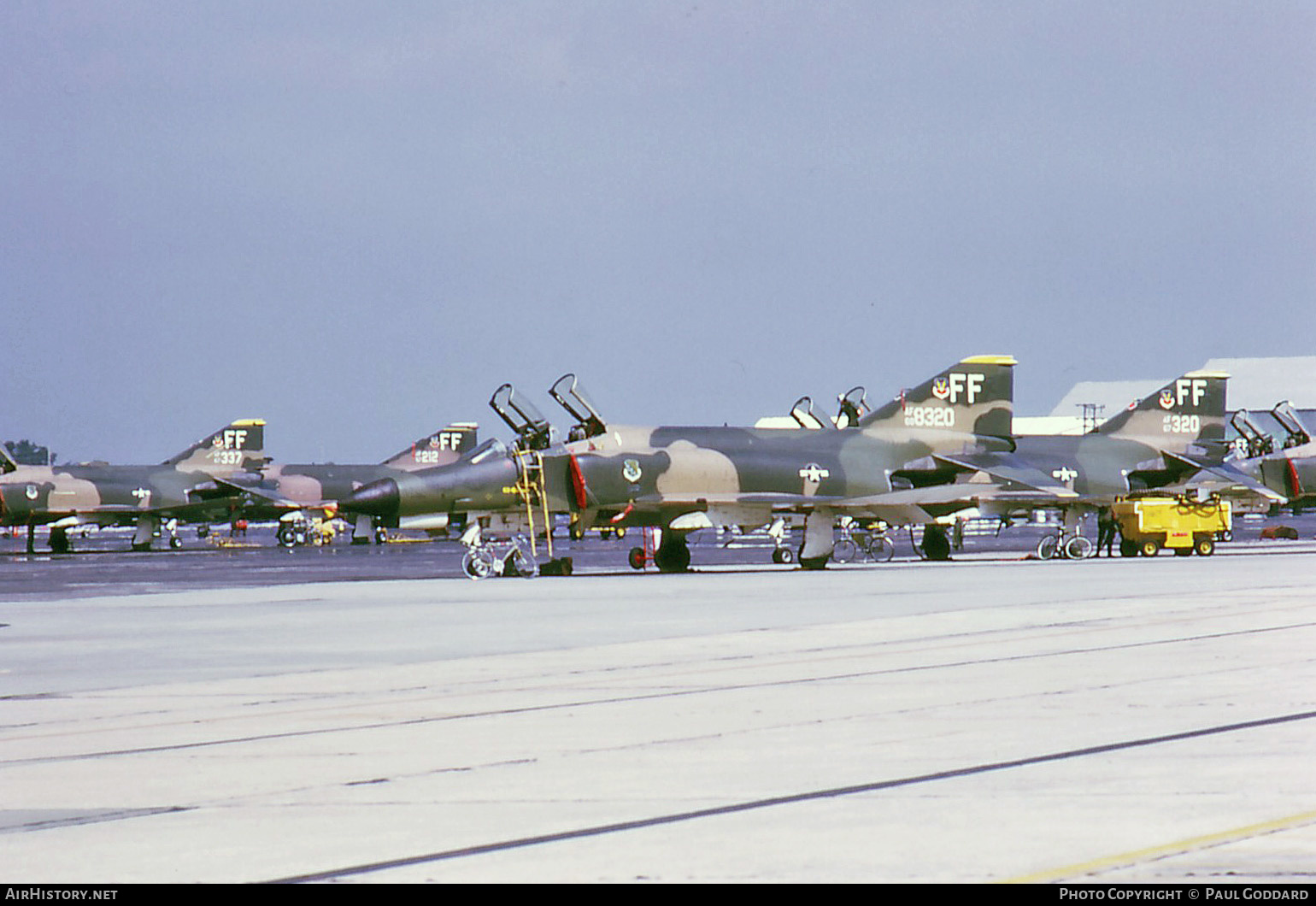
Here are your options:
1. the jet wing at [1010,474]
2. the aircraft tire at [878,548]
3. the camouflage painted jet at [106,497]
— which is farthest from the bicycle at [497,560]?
the camouflage painted jet at [106,497]

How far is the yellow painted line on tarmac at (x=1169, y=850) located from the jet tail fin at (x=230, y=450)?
61.1 m

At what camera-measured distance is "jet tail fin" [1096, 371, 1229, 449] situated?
3978 centimetres

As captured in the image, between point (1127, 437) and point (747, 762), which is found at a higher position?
point (1127, 437)

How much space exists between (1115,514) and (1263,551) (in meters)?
3.70

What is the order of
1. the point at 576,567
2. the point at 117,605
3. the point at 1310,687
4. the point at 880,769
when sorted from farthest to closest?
the point at 576,567
the point at 117,605
the point at 1310,687
the point at 880,769

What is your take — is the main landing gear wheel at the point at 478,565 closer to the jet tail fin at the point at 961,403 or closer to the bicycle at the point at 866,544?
the jet tail fin at the point at 961,403

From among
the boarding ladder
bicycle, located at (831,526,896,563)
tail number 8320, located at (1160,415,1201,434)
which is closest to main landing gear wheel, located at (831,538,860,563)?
bicycle, located at (831,526,896,563)

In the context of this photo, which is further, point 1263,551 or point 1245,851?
point 1263,551

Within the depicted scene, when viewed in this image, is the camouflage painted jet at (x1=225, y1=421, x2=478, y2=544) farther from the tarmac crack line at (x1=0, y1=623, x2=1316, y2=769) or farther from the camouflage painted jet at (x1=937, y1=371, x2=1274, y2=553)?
the tarmac crack line at (x1=0, y1=623, x2=1316, y2=769)

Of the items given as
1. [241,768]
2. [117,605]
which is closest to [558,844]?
[241,768]

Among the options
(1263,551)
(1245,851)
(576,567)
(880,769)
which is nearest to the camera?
(1245,851)

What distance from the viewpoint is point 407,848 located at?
575 centimetres

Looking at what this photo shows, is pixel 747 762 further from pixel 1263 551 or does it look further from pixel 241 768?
pixel 1263 551

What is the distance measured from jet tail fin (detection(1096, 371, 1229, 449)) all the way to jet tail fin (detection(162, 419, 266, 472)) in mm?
35813
